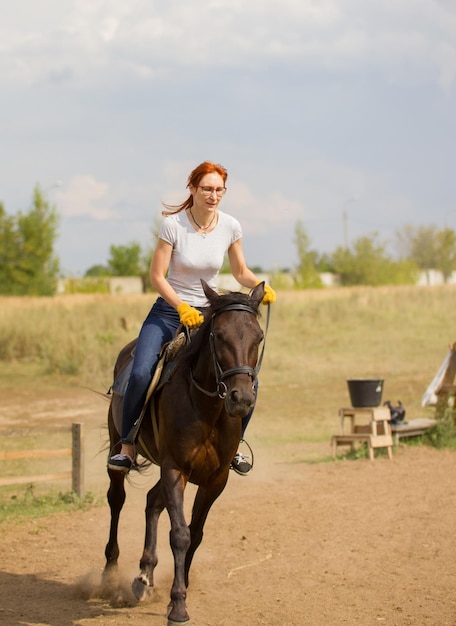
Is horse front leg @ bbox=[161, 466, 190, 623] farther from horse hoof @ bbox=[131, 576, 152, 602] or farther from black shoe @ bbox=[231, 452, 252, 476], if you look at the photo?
horse hoof @ bbox=[131, 576, 152, 602]

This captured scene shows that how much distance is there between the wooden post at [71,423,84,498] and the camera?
11.0 meters

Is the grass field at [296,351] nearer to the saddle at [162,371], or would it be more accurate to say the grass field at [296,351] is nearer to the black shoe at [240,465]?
the black shoe at [240,465]

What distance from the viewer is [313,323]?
35.4 meters

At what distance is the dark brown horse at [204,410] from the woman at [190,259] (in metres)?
0.22

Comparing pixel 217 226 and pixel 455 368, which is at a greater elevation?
pixel 217 226

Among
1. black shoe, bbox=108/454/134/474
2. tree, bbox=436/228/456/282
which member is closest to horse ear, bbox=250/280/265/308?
black shoe, bbox=108/454/134/474

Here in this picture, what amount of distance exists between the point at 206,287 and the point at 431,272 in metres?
85.5

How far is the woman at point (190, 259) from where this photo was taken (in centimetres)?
654

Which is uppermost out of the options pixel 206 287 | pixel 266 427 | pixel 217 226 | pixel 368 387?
pixel 217 226

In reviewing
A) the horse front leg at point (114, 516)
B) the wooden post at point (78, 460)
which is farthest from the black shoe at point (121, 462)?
the wooden post at point (78, 460)

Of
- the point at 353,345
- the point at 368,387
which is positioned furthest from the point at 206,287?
the point at 353,345

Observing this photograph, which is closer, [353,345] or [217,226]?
[217,226]

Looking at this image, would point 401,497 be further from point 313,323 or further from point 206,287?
point 313,323

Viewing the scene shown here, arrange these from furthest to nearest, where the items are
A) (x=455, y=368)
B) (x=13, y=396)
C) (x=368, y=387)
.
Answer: (x=13, y=396) < (x=455, y=368) < (x=368, y=387)
